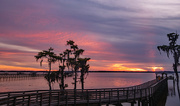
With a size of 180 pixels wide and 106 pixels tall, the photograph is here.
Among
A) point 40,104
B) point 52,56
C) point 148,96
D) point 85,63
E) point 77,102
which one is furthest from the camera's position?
point 85,63

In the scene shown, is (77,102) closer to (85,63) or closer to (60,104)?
(60,104)

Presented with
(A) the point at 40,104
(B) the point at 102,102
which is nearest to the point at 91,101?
(B) the point at 102,102

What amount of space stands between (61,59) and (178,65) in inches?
976

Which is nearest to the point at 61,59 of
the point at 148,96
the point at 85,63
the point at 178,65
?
the point at 85,63

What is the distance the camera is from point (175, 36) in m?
35.8

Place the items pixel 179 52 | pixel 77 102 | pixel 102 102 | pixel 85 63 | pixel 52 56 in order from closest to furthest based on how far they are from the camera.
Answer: pixel 77 102, pixel 102 102, pixel 179 52, pixel 52 56, pixel 85 63

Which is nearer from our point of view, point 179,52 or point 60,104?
point 60,104

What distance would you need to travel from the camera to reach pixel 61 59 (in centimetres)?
4044

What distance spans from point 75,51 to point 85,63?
15.3 feet

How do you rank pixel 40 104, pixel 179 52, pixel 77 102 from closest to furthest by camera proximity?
pixel 40 104 < pixel 77 102 < pixel 179 52

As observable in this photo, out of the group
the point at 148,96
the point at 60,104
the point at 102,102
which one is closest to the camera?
the point at 60,104

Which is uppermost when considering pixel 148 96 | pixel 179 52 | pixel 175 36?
pixel 175 36

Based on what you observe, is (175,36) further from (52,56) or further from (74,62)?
(52,56)

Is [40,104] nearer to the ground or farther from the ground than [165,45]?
nearer to the ground
